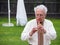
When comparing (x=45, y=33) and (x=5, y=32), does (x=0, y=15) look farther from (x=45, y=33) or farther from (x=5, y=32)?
(x=45, y=33)

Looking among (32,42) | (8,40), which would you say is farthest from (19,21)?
(32,42)

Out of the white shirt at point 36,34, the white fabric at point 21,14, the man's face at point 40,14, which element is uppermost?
the man's face at point 40,14

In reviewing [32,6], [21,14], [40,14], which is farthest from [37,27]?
[32,6]

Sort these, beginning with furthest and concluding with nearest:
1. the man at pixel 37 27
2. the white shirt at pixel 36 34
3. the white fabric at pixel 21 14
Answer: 1. the white fabric at pixel 21 14
2. the white shirt at pixel 36 34
3. the man at pixel 37 27

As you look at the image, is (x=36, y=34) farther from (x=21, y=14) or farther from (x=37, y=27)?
(x=21, y=14)

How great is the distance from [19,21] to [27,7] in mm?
5151

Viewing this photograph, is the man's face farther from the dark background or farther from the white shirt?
the dark background

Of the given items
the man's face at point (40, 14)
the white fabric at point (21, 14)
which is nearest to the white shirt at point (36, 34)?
the man's face at point (40, 14)

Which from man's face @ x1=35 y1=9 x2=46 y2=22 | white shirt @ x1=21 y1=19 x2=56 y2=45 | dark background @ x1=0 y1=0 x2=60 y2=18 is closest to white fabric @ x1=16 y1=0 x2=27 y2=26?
dark background @ x1=0 y1=0 x2=60 y2=18

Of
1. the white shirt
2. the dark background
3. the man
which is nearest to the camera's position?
the man

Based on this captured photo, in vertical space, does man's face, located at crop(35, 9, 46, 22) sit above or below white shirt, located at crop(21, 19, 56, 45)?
above

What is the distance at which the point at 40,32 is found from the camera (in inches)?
160

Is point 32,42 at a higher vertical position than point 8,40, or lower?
higher

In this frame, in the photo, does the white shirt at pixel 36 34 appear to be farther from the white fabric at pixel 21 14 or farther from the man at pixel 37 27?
the white fabric at pixel 21 14
